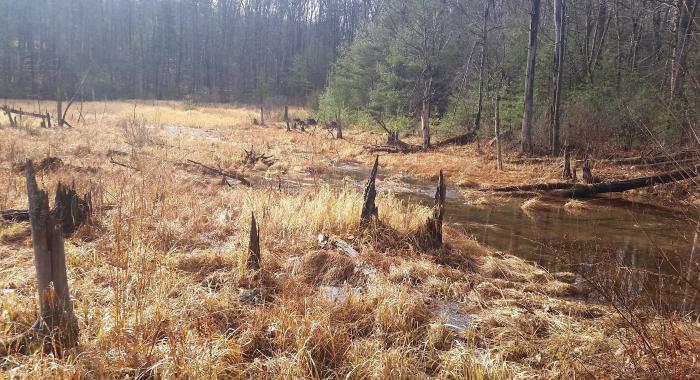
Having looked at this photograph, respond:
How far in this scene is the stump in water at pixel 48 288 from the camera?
2.90 metres

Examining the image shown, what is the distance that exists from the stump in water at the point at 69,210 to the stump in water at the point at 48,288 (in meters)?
3.12

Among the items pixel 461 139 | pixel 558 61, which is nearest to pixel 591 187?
pixel 558 61

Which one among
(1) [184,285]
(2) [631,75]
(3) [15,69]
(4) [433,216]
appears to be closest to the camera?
(1) [184,285]

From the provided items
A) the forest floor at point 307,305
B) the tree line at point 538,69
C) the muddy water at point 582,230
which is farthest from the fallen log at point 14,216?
the tree line at point 538,69

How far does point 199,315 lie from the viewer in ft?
12.7

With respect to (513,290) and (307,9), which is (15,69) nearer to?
(307,9)

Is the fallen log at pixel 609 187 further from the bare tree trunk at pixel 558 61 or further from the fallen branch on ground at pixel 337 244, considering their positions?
the fallen branch on ground at pixel 337 244

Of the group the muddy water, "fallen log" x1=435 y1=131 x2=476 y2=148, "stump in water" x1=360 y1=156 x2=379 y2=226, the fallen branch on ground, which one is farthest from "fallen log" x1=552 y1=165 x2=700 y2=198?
"fallen log" x1=435 y1=131 x2=476 y2=148

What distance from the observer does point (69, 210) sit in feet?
20.1

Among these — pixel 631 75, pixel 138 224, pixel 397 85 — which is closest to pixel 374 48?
pixel 397 85

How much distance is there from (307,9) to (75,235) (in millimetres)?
59816

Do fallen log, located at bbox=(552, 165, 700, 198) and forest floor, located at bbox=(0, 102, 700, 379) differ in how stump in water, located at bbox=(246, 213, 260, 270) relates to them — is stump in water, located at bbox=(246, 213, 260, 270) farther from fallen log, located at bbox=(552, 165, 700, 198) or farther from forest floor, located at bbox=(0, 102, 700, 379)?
fallen log, located at bbox=(552, 165, 700, 198)

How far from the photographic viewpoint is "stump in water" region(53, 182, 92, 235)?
19.5 ft

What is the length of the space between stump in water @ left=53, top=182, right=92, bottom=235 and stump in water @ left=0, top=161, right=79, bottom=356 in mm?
3118
